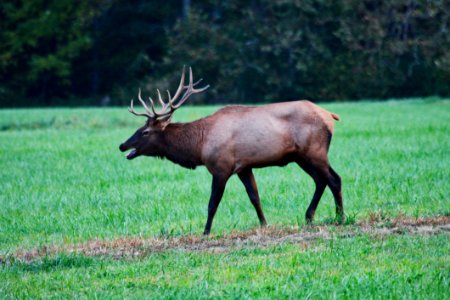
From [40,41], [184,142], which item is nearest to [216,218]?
[184,142]

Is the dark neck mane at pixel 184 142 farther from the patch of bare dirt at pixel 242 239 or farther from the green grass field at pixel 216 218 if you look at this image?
the patch of bare dirt at pixel 242 239

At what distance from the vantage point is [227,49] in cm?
4703

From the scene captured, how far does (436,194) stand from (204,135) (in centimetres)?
343

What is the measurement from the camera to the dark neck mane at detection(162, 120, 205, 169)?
11.2 metres

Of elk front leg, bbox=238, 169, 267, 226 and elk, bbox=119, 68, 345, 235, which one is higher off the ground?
elk, bbox=119, 68, 345, 235

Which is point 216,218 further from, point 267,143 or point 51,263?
point 51,263

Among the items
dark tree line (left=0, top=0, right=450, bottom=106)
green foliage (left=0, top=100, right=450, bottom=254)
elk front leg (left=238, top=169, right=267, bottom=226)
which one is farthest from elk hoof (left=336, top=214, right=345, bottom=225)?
dark tree line (left=0, top=0, right=450, bottom=106)

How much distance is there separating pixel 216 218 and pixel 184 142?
111 cm

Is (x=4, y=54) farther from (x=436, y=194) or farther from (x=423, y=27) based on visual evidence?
(x=436, y=194)

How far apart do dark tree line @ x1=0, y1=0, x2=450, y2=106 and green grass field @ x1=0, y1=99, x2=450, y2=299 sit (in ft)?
65.1

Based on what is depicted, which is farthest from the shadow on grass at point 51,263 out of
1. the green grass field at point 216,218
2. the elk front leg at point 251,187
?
the elk front leg at point 251,187

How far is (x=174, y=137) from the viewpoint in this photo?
11.4 metres

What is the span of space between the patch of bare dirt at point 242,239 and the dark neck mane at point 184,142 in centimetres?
145

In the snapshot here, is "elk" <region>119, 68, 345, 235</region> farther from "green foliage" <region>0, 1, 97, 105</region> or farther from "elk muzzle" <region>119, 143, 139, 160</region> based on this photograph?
"green foliage" <region>0, 1, 97, 105</region>
